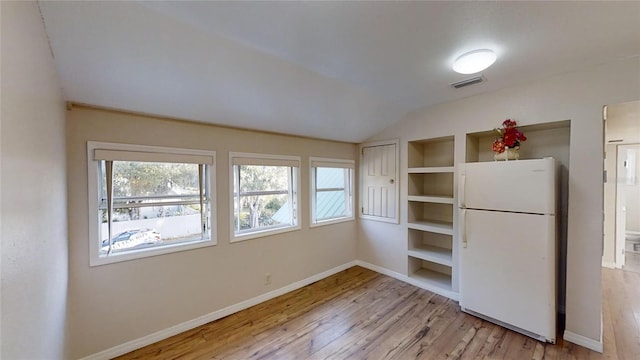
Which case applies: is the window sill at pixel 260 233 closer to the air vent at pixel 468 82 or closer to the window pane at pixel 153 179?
the window pane at pixel 153 179

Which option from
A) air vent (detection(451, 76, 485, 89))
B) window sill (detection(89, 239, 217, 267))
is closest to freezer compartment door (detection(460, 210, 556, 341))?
air vent (detection(451, 76, 485, 89))

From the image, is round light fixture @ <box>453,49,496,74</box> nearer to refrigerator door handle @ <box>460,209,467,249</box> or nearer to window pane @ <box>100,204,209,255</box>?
refrigerator door handle @ <box>460,209,467,249</box>

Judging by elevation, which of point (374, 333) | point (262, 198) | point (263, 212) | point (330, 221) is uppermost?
point (262, 198)

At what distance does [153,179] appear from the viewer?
7.86 ft

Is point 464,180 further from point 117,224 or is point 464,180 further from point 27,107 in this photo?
point 117,224

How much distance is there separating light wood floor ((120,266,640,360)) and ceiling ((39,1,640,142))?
7.05 feet

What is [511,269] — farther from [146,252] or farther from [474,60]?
[146,252]

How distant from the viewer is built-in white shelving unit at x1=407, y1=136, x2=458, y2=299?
11.2 feet

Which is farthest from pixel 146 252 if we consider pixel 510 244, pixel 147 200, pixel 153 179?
pixel 510 244

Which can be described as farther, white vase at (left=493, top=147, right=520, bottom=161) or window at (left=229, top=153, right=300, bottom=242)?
window at (left=229, top=153, right=300, bottom=242)

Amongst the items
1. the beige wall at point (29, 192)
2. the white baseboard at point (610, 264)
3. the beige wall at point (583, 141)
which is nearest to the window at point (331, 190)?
the beige wall at point (583, 141)

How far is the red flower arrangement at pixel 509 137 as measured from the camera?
254 centimetres

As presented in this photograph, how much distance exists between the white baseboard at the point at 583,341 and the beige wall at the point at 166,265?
9.13 ft

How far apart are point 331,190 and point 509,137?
7.84ft
